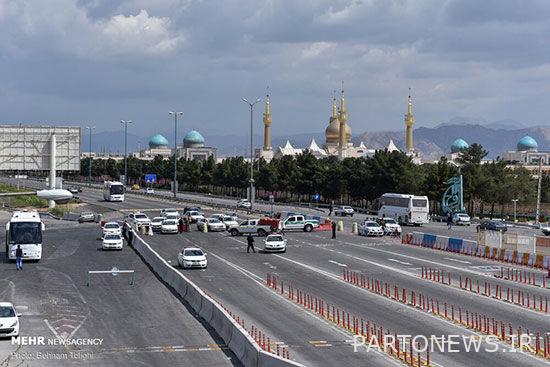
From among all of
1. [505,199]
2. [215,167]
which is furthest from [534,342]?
[215,167]

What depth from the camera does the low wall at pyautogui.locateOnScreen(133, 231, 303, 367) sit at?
21.2 meters

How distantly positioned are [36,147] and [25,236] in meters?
12.2

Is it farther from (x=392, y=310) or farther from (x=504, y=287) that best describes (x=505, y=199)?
(x=392, y=310)

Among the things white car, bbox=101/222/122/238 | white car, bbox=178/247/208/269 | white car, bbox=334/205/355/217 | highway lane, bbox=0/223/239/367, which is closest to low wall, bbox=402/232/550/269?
white car, bbox=178/247/208/269

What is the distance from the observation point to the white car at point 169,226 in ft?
241

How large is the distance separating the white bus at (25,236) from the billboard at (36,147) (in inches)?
400

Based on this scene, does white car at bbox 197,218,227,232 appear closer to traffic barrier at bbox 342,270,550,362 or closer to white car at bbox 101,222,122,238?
white car at bbox 101,222,122,238

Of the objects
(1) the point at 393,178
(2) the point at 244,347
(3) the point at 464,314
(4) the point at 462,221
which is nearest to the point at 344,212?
(1) the point at 393,178

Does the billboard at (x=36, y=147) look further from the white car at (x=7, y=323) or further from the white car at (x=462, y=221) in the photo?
the white car at (x=462, y=221)

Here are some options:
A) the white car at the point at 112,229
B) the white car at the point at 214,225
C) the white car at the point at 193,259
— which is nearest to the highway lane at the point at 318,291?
the white car at the point at 193,259

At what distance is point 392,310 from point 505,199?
80.5 meters

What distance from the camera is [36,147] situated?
196ft

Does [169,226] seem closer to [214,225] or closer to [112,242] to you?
[214,225]

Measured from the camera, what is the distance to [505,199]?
109438 mm
